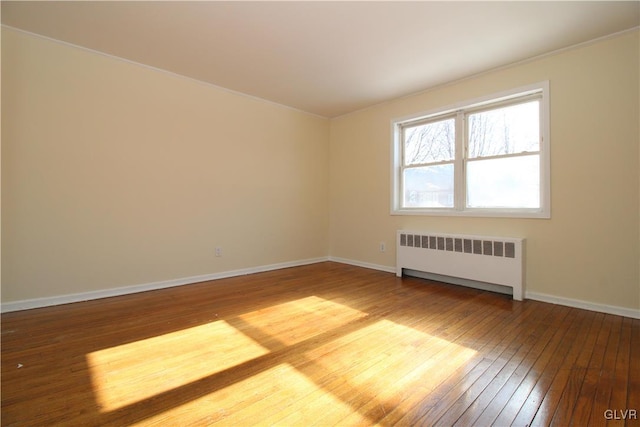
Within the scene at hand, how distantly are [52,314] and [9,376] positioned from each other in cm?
118

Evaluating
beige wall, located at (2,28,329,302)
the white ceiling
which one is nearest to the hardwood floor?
beige wall, located at (2,28,329,302)

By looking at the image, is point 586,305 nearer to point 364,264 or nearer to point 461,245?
point 461,245

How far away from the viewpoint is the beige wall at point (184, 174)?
2.74m

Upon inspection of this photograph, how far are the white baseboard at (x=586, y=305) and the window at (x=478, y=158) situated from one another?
87 cm

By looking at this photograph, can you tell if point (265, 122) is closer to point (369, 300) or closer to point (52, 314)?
point (369, 300)

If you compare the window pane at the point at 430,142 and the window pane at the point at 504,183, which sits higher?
the window pane at the point at 430,142

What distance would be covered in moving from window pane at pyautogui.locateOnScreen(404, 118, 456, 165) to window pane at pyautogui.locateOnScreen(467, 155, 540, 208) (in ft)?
1.35

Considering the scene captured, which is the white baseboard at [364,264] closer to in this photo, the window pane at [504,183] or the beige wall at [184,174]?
the beige wall at [184,174]

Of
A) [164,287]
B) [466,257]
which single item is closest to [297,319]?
[164,287]

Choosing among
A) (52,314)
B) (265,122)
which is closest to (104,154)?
(52,314)

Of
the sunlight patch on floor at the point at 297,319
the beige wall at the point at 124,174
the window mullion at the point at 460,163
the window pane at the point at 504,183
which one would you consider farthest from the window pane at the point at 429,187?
the sunlight patch on floor at the point at 297,319

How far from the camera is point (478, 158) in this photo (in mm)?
3738

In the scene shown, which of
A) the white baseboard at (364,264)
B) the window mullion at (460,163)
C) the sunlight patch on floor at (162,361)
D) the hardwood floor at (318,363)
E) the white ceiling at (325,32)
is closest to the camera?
the hardwood floor at (318,363)

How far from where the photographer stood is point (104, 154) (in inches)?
126
